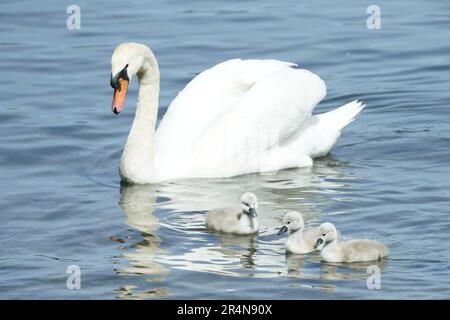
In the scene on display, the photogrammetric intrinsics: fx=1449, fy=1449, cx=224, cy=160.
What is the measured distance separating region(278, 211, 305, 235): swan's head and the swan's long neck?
2566 millimetres

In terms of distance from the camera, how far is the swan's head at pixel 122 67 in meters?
13.4

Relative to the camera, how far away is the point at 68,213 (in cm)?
1288

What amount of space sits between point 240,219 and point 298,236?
26.5 inches

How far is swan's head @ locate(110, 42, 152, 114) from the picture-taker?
44.0ft

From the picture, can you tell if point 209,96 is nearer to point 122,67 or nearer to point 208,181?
point 208,181

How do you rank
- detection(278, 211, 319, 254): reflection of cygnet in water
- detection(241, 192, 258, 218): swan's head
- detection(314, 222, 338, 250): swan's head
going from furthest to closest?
detection(241, 192, 258, 218): swan's head < detection(278, 211, 319, 254): reflection of cygnet in water < detection(314, 222, 338, 250): swan's head

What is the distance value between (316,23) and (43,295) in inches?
408

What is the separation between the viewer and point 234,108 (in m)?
14.1

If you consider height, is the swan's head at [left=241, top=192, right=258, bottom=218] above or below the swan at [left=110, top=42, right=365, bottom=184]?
below

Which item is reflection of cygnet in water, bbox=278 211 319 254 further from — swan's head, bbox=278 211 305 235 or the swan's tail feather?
the swan's tail feather

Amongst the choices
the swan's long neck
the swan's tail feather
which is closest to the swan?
the swan's long neck

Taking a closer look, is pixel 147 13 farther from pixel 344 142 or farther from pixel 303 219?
pixel 303 219

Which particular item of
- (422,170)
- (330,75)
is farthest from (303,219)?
(330,75)

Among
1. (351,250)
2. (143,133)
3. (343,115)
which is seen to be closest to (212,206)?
(143,133)
